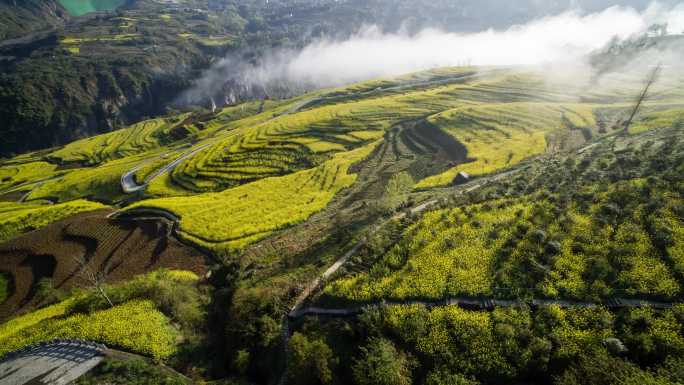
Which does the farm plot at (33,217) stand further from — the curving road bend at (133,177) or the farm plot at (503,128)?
the farm plot at (503,128)

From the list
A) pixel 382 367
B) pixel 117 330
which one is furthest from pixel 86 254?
pixel 382 367

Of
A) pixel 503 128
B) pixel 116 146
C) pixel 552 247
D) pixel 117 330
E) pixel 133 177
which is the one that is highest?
pixel 503 128

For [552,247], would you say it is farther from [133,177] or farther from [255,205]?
[133,177]

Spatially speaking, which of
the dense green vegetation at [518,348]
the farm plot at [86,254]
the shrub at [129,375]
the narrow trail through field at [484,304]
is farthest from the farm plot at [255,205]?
the dense green vegetation at [518,348]

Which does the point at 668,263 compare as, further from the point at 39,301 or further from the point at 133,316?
the point at 39,301

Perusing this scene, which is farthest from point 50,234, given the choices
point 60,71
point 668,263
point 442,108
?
point 60,71

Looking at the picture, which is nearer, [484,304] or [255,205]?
[484,304]
